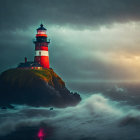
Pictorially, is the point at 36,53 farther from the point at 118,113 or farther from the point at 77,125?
the point at 77,125

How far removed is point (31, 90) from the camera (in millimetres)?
59000

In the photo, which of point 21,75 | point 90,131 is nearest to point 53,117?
point 90,131

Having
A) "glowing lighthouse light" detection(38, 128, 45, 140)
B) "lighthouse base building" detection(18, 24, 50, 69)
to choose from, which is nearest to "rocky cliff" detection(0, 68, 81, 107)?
"lighthouse base building" detection(18, 24, 50, 69)

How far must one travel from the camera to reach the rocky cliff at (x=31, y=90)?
57.9 metres

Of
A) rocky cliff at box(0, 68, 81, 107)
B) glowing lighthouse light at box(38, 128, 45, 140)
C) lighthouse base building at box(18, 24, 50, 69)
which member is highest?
lighthouse base building at box(18, 24, 50, 69)

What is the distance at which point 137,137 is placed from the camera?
3297 centimetres

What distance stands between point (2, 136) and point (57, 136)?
663 centimetres

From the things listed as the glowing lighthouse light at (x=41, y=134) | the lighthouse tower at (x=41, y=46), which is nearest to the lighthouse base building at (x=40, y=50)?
the lighthouse tower at (x=41, y=46)

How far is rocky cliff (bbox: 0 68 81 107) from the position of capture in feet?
190

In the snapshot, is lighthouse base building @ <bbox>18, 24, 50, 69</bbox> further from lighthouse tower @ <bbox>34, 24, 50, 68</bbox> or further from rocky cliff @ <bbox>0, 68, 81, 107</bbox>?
rocky cliff @ <bbox>0, 68, 81, 107</bbox>

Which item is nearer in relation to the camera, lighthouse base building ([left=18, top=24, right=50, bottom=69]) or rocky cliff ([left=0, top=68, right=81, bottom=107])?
rocky cliff ([left=0, top=68, right=81, bottom=107])

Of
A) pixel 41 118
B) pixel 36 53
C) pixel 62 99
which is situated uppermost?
pixel 36 53

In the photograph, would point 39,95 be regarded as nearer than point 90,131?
No

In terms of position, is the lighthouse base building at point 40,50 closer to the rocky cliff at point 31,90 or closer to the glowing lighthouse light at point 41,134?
the rocky cliff at point 31,90
